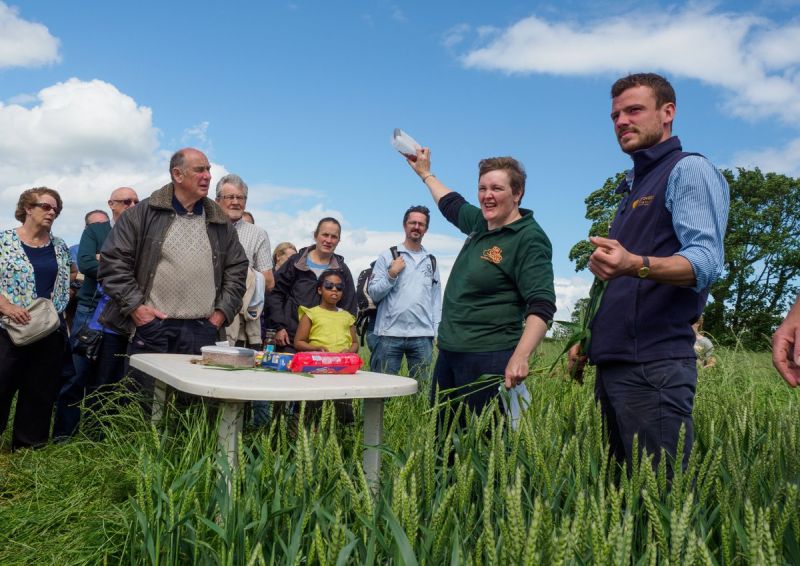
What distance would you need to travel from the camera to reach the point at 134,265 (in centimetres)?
454

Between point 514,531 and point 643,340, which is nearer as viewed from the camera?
point 514,531

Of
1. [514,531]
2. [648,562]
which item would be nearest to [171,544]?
[514,531]

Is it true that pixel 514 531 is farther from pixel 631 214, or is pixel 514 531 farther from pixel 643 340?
pixel 631 214

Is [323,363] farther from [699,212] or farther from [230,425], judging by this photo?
[699,212]

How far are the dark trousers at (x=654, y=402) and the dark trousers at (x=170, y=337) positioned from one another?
2.84m

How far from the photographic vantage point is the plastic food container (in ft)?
10.9

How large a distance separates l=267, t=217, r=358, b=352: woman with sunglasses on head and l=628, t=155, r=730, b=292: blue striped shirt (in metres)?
3.59

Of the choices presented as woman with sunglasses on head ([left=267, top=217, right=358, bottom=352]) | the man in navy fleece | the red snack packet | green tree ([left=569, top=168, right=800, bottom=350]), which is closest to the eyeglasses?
woman with sunglasses on head ([left=267, top=217, right=358, bottom=352])

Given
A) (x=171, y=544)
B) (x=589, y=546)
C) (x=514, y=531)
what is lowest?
(x=171, y=544)

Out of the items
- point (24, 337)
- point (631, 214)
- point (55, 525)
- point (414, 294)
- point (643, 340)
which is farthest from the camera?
point (414, 294)

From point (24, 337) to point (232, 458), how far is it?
3.02m

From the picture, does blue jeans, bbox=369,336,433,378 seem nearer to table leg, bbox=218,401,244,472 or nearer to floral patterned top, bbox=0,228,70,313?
floral patterned top, bbox=0,228,70,313

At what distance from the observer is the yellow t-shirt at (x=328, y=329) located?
5.57 metres

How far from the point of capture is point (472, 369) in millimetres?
3467
